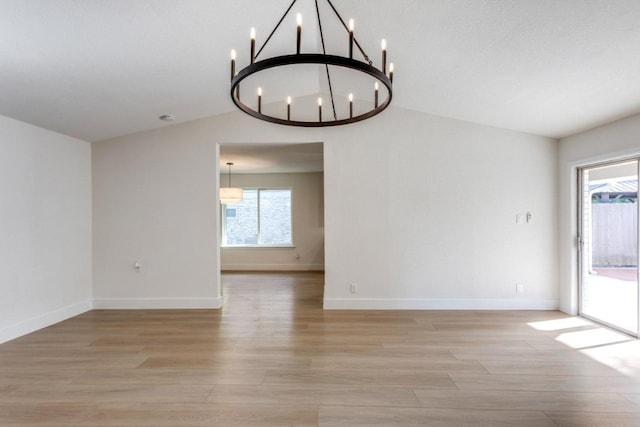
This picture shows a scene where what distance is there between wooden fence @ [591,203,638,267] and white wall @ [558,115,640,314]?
22 centimetres

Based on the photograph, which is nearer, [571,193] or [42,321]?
[42,321]

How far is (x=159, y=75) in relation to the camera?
3.04 meters

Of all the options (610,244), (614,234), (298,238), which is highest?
(614,234)

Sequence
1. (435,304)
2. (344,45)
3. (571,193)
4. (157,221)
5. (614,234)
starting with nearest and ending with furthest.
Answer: (344,45) < (614,234) < (571,193) < (435,304) < (157,221)

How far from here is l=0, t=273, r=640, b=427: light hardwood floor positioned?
2.06 m

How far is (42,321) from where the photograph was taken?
12.1ft

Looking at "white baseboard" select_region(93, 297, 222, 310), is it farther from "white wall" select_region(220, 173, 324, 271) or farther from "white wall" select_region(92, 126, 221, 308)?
"white wall" select_region(220, 173, 324, 271)

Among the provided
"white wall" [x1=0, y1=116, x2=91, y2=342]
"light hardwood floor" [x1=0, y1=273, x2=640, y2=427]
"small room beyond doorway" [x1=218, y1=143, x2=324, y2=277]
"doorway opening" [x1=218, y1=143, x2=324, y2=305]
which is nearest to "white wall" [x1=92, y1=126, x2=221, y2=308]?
"white wall" [x1=0, y1=116, x2=91, y2=342]

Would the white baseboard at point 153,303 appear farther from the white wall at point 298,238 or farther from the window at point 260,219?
the window at point 260,219

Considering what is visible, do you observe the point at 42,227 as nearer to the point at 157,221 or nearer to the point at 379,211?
the point at 157,221

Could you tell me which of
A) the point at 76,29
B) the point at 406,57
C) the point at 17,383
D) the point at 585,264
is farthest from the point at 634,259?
the point at 17,383

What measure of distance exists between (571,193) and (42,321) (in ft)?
22.2

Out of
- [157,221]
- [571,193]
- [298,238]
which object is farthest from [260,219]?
[571,193]

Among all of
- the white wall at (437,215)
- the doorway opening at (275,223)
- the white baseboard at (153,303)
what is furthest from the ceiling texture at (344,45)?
Answer: the doorway opening at (275,223)
